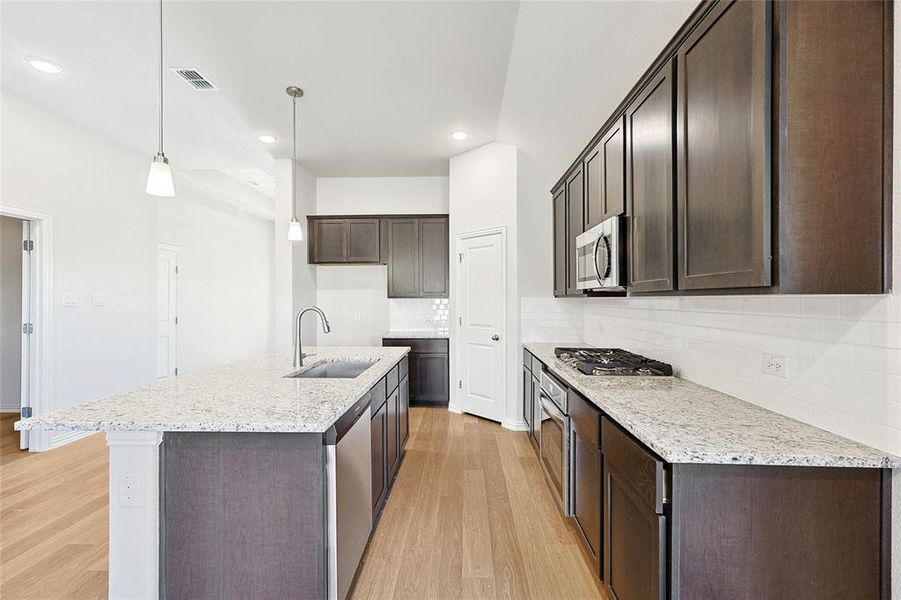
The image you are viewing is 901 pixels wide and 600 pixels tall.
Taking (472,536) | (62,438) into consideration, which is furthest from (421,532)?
(62,438)

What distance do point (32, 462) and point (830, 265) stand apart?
5176 mm

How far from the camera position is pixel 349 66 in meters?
2.92

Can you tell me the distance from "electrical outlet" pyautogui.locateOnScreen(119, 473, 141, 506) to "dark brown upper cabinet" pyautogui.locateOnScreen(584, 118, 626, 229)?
2.48m

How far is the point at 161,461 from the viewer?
154 cm

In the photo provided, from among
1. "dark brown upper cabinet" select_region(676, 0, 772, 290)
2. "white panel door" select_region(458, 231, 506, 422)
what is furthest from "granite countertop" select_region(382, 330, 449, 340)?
"dark brown upper cabinet" select_region(676, 0, 772, 290)

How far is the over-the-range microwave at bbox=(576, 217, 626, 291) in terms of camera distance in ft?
7.32

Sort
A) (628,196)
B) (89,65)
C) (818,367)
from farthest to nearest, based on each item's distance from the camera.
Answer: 1. (89,65)
2. (628,196)
3. (818,367)

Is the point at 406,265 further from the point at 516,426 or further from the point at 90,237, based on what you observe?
the point at 90,237

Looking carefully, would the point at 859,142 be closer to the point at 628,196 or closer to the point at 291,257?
the point at 628,196

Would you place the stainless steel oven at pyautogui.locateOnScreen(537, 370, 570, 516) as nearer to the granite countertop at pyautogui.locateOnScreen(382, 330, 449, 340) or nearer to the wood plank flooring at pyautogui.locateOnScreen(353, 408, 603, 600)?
the wood plank flooring at pyautogui.locateOnScreen(353, 408, 603, 600)

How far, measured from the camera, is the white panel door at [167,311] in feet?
18.5

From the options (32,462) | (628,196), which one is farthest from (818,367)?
(32,462)

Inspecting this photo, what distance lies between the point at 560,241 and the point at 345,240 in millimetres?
2768

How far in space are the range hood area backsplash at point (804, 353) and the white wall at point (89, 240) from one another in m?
4.97
